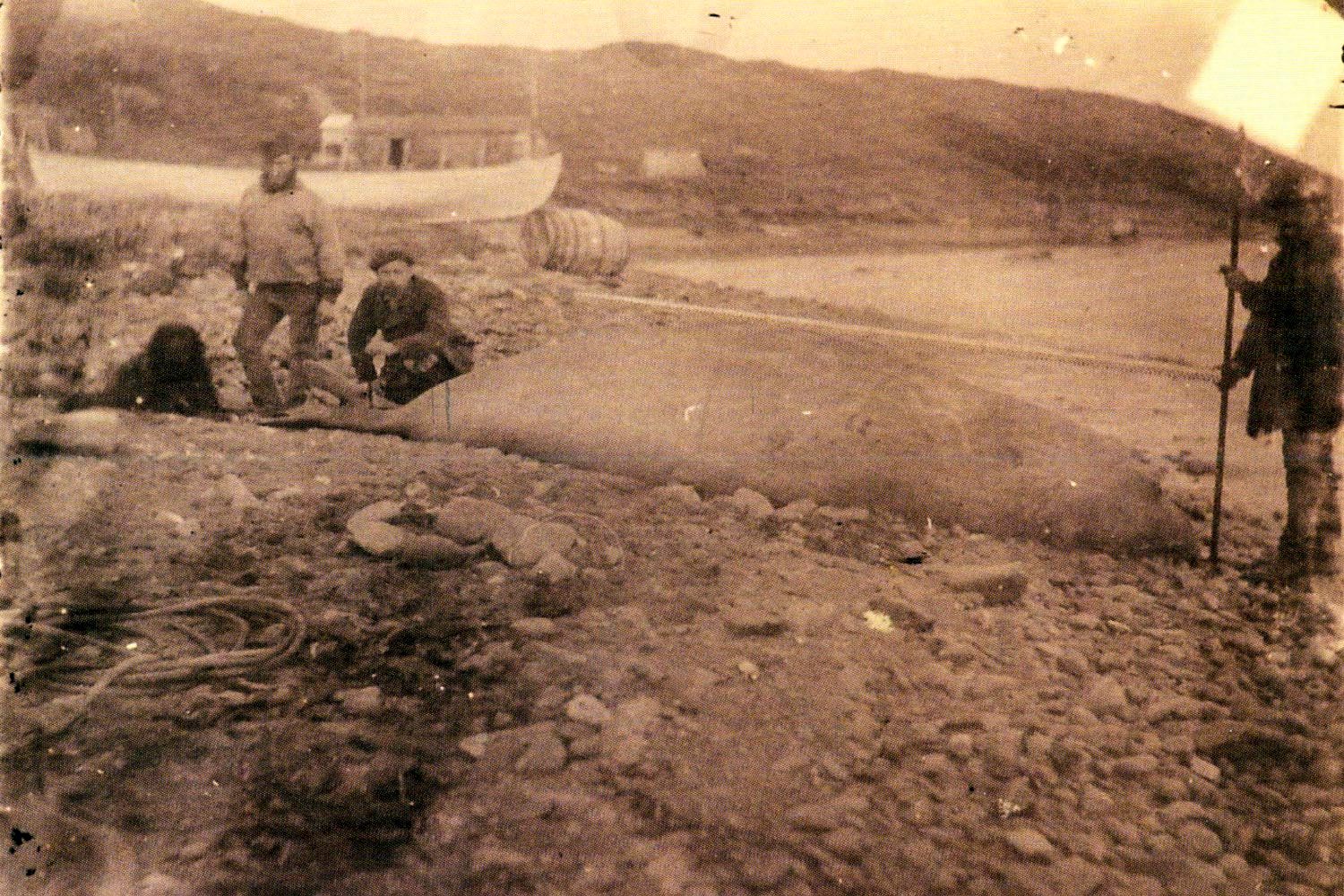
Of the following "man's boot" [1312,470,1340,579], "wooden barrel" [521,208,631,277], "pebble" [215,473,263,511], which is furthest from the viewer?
"wooden barrel" [521,208,631,277]

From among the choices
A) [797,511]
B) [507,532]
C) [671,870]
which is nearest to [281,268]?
[507,532]

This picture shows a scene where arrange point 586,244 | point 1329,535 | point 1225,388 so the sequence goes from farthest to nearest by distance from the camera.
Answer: point 586,244, point 1225,388, point 1329,535

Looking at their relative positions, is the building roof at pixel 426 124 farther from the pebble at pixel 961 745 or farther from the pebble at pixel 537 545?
the pebble at pixel 961 745

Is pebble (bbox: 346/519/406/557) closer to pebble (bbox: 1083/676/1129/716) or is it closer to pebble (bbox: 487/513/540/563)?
pebble (bbox: 487/513/540/563)

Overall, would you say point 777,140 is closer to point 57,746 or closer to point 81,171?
point 81,171

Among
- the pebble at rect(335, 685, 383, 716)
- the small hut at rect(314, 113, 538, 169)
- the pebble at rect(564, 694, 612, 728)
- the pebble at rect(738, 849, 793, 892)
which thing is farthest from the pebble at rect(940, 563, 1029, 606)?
the small hut at rect(314, 113, 538, 169)

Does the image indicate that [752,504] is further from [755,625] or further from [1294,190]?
[1294,190]
